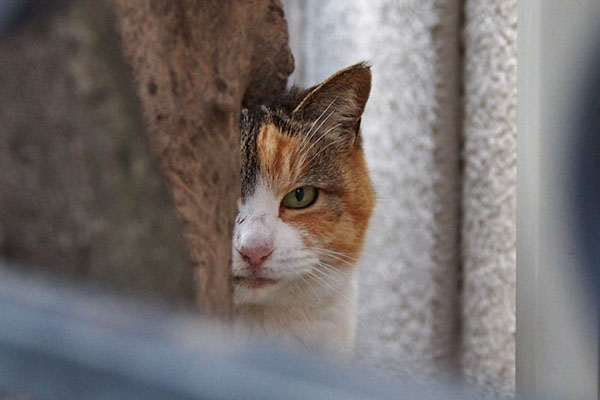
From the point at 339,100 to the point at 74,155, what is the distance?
0.81 metres

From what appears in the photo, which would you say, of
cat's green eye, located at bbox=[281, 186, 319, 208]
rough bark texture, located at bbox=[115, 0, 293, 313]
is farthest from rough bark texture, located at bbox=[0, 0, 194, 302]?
cat's green eye, located at bbox=[281, 186, 319, 208]

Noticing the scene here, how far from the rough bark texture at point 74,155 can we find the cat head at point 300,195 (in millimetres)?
644

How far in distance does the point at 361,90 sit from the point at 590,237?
0.42 meters

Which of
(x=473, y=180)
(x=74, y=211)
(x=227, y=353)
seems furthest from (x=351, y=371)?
(x=473, y=180)

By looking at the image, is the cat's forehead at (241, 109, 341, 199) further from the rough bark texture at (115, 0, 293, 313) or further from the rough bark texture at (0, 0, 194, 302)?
the rough bark texture at (0, 0, 194, 302)

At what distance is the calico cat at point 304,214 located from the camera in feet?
3.60

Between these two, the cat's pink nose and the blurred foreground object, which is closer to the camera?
the blurred foreground object

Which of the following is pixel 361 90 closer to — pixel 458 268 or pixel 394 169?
pixel 394 169

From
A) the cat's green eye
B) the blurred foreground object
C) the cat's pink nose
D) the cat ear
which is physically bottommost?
the blurred foreground object

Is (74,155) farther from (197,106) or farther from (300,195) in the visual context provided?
(300,195)

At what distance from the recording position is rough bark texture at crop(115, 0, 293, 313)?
50 cm

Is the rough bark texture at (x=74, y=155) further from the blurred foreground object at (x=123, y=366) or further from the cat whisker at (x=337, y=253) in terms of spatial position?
the cat whisker at (x=337, y=253)

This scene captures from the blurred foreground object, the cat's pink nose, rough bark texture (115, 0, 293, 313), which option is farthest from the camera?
the cat's pink nose

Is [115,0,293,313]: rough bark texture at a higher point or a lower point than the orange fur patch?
lower
